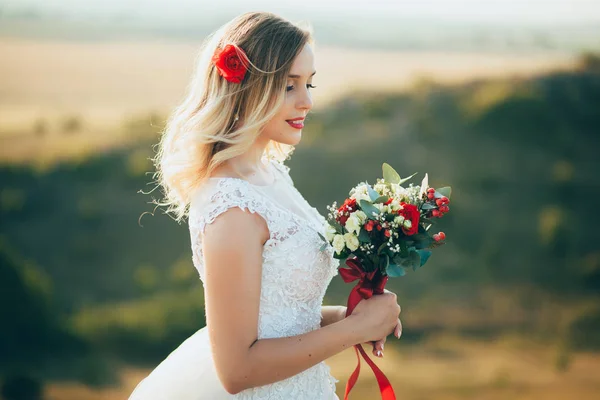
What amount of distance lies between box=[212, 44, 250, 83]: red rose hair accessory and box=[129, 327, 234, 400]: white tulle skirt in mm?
784

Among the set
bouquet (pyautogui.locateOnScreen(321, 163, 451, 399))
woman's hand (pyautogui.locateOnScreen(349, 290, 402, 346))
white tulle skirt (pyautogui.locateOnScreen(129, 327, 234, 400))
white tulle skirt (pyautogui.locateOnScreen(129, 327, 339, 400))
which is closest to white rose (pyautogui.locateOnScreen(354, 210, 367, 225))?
bouquet (pyautogui.locateOnScreen(321, 163, 451, 399))

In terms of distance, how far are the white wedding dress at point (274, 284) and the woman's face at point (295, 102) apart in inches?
6.3

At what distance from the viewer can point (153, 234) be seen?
6273 mm

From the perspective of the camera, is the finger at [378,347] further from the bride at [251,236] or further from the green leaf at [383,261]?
the green leaf at [383,261]

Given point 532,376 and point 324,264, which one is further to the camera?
point 532,376

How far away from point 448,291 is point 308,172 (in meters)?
1.67

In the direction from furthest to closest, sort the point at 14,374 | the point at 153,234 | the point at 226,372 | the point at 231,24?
the point at 153,234
the point at 14,374
the point at 231,24
the point at 226,372

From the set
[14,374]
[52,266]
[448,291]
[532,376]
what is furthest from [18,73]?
[532,376]

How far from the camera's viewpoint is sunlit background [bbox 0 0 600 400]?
19.7ft

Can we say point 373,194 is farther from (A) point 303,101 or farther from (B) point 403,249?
(A) point 303,101

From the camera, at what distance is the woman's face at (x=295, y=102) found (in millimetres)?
1858

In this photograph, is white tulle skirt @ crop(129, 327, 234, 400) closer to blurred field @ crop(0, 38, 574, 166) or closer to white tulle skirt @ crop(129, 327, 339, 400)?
white tulle skirt @ crop(129, 327, 339, 400)

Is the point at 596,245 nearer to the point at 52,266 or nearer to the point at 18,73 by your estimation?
the point at 52,266

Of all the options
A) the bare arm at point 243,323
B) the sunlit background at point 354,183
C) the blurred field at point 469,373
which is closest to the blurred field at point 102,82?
the sunlit background at point 354,183
